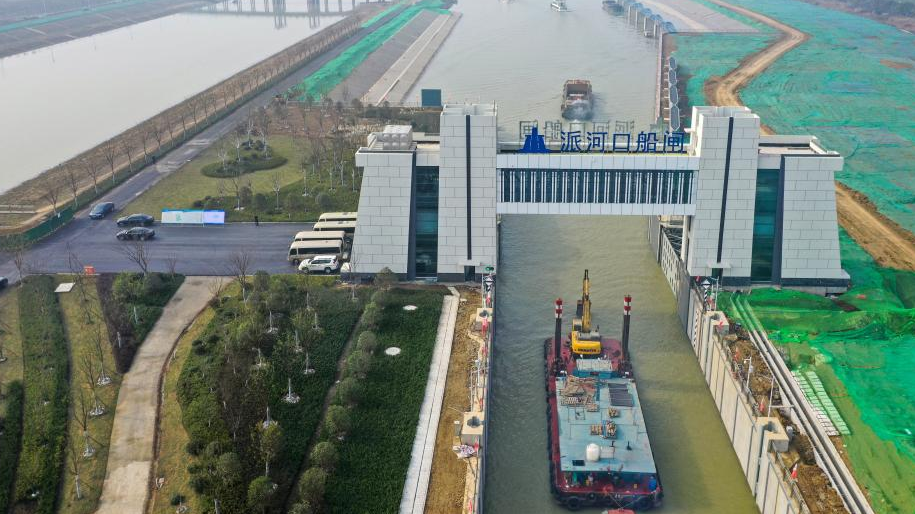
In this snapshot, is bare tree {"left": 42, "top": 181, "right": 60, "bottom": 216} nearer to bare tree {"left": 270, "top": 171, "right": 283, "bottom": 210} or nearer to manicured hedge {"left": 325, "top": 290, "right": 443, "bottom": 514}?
bare tree {"left": 270, "top": 171, "right": 283, "bottom": 210}

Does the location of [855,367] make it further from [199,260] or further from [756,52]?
[756,52]

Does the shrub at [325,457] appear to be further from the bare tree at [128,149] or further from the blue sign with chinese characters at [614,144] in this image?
the bare tree at [128,149]

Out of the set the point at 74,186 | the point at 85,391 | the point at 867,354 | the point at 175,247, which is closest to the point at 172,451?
the point at 85,391

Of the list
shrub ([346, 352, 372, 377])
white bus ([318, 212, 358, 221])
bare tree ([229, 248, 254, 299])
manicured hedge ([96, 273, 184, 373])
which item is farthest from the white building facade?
white bus ([318, 212, 358, 221])

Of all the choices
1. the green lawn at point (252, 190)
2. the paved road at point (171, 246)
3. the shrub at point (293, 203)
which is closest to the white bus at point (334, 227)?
the paved road at point (171, 246)

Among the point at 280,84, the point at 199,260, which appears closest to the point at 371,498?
the point at 199,260

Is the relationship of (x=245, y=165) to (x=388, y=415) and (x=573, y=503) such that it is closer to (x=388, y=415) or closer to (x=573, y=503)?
(x=388, y=415)
